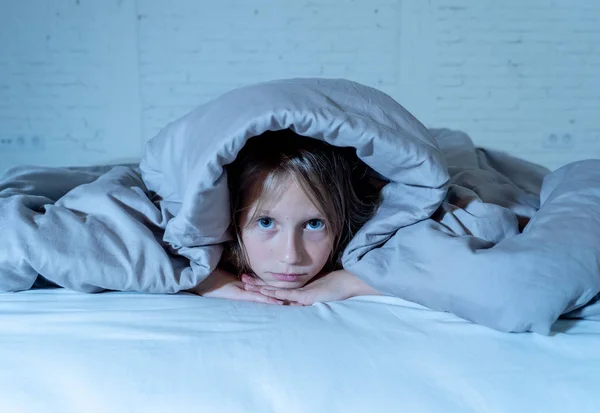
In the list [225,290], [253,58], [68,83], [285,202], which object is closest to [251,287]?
[225,290]

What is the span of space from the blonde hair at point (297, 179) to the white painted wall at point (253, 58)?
5.18 feet

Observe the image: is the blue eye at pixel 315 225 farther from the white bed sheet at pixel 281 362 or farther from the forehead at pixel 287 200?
the white bed sheet at pixel 281 362

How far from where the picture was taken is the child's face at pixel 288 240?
88 cm

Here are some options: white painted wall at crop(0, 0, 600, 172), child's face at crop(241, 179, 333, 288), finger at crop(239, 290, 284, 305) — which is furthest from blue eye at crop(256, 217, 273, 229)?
white painted wall at crop(0, 0, 600, 172)

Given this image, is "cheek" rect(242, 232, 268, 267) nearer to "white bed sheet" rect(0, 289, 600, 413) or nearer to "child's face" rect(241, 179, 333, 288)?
"child's face" rect(241, 179, 333, 288)

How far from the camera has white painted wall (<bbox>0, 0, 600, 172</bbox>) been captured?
2357 mm

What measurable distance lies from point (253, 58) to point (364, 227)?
5.48 ft

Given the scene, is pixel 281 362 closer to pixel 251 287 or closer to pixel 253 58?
pixel 251 287

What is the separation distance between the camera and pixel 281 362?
24.7 inches

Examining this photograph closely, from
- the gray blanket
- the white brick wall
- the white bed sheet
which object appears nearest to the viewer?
the white bed sheet

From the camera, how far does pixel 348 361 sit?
0.63 meters

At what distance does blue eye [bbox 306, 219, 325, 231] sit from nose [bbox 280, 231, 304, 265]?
3 cm

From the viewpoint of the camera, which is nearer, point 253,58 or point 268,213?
point 268,213

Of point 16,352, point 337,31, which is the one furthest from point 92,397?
point 337,31
